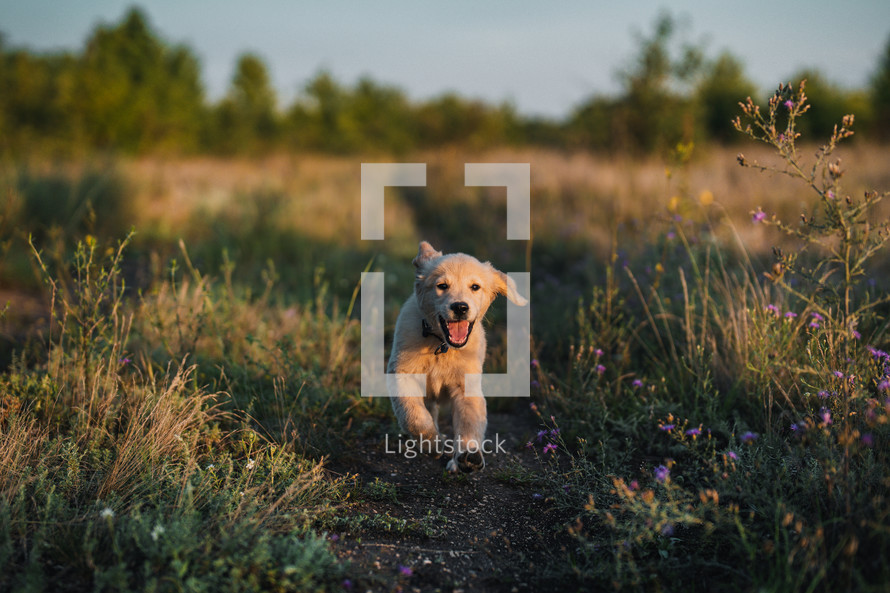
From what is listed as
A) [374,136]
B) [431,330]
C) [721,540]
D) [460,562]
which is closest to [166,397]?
[431,330]

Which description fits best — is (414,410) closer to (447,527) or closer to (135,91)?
(447,527)

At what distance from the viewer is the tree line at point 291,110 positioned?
13.7 meters

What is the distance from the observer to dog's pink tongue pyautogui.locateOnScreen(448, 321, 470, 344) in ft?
12.0

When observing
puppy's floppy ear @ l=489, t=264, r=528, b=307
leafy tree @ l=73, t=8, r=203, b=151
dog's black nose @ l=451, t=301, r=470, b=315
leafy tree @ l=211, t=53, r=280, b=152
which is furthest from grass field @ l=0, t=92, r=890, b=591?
leafy tree @ l=211, t=53, r=280, b=152

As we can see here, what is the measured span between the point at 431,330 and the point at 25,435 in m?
2.30

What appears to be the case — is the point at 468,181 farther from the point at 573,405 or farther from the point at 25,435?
the point at 25,435

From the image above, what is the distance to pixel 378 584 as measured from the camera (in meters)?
2.46

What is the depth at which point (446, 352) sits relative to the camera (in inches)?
152

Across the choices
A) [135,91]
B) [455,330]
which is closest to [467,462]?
[455,330]

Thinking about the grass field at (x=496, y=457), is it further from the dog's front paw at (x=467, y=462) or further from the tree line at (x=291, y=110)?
the tree line at (x=291, y=110)

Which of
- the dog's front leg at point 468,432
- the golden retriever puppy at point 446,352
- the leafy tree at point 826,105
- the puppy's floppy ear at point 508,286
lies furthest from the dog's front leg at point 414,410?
the leafy tree at point 826,105

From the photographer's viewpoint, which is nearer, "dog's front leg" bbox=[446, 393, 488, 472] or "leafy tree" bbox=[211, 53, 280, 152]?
"dog's front leg" bbox=[446, 393, 488, 472]

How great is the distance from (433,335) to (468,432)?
0.69 metres

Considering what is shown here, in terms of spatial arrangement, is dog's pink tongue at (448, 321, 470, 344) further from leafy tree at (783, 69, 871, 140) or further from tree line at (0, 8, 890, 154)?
leafy tree at (783, 69, 871, 140)
